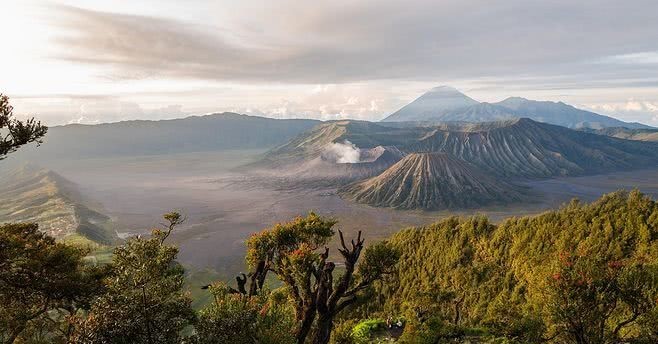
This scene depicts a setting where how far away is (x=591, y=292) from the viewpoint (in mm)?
19969

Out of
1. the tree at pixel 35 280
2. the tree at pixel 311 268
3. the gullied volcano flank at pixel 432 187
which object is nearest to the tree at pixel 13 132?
the tree at pixel 35 280

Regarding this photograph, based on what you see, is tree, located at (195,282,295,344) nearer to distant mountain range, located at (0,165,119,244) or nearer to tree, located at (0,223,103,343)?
tree, located at (0,223,103,343)

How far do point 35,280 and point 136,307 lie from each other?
845 cm

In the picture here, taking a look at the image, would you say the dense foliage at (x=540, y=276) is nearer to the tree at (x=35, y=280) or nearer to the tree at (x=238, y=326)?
the tree at (x=238, y=326)

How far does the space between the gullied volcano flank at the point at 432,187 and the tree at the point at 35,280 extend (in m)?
146

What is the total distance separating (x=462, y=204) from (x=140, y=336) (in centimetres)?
16116

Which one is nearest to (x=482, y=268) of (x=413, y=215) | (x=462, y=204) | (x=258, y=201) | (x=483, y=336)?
(x=483, y=336)

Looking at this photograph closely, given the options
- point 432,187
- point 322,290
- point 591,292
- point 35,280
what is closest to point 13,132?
point 35,280

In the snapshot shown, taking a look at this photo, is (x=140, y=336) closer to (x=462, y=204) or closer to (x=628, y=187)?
(x=462, y=204)

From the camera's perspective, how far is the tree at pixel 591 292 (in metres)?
19.8

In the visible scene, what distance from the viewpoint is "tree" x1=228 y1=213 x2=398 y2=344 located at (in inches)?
713

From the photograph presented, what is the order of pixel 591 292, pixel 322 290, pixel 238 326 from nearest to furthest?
pixel 238 326 < pixel 322 290 < pixel 591 292

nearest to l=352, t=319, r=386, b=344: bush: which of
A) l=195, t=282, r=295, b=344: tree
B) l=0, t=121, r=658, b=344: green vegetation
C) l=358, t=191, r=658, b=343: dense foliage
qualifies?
l=0, t=121, r=658, b=344: green vegetation

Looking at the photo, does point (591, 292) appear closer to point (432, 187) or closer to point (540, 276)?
point (540, 276)
